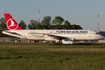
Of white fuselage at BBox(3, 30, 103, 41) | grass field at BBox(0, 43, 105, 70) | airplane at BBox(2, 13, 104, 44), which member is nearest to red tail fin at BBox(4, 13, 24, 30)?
airplane at BBox(2, 13, 104, 44)

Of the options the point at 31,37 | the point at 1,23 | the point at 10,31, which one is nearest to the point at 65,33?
the point at 31,37

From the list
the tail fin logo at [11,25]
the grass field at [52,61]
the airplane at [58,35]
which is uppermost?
the tail fin logo at [11,25]

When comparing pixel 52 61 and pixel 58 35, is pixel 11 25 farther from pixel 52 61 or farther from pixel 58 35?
pixel 52 61

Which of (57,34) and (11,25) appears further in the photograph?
(11,25)

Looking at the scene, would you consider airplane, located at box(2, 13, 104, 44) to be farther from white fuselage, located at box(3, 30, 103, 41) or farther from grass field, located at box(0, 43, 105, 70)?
grass field, located at box(0, 43, 105, 70)

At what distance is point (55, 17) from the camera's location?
89.8 meters

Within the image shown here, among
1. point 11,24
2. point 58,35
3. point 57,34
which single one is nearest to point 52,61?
point 58,35

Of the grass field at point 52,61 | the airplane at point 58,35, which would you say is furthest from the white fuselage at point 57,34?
the grass field at point 52,61

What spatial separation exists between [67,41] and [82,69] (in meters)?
32.5

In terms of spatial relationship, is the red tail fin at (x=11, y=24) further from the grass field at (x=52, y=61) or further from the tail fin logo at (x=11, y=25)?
the grass field at (x=52, y=61)

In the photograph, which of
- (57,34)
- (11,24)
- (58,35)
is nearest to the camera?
(58,35)

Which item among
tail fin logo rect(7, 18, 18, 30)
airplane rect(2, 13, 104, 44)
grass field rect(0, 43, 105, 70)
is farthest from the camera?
tail fin logo rect(7, 18, 18, 30)

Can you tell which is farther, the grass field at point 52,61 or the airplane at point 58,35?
the airplane at point 58,35

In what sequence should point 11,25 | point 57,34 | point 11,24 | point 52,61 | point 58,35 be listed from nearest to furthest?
point 52,61, point 58,35, point 57,34, point 11,25, point 11,24
